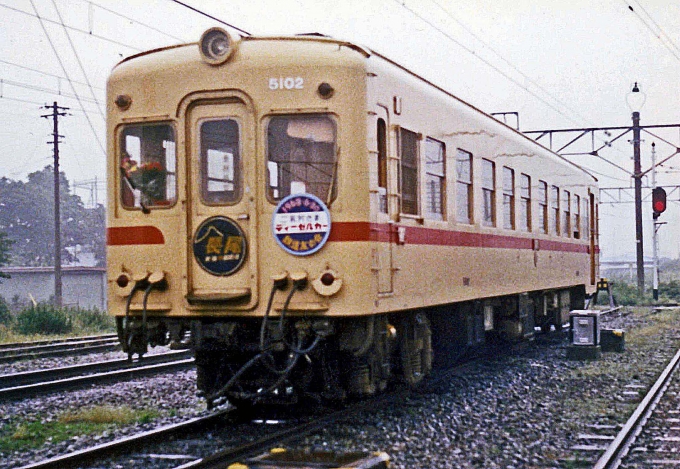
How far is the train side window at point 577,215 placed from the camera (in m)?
18.3

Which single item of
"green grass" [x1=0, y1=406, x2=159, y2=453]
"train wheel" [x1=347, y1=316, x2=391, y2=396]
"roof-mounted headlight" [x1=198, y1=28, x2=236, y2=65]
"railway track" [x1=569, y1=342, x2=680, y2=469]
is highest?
"roof-mounted headlight" [x1=198, y1=28, x2=236, y2=65]

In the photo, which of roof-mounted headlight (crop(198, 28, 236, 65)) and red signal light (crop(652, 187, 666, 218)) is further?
red signal light (crop(652, 187, 666, 218))

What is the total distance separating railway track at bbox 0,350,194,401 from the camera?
10.7m

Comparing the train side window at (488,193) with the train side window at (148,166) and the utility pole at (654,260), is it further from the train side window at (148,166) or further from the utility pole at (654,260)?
the utility pole at (654,260)

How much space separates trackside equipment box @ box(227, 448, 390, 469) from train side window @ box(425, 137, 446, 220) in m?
4.03

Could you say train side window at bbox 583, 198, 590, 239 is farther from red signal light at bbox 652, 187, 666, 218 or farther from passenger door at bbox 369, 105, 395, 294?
red signal light at bbox 652, 187, 666, 218

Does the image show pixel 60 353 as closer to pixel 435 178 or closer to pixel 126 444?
pixel 435 178

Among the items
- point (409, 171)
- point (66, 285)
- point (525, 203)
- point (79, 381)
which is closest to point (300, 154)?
point (409, 171)

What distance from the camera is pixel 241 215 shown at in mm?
8234

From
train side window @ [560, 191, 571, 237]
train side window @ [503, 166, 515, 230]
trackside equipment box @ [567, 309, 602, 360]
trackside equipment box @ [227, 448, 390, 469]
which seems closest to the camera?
trackside equipment box @ [227, 448, 390, 469]

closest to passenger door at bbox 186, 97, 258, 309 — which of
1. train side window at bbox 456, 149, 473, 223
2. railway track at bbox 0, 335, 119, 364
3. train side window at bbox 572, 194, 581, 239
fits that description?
train side window at bbox 456, 149, 473, 223

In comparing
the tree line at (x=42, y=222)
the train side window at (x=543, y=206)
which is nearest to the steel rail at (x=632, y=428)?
the train side window at (x=543, y=206)

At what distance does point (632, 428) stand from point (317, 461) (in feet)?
12.2

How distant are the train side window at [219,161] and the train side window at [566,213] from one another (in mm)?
9725
